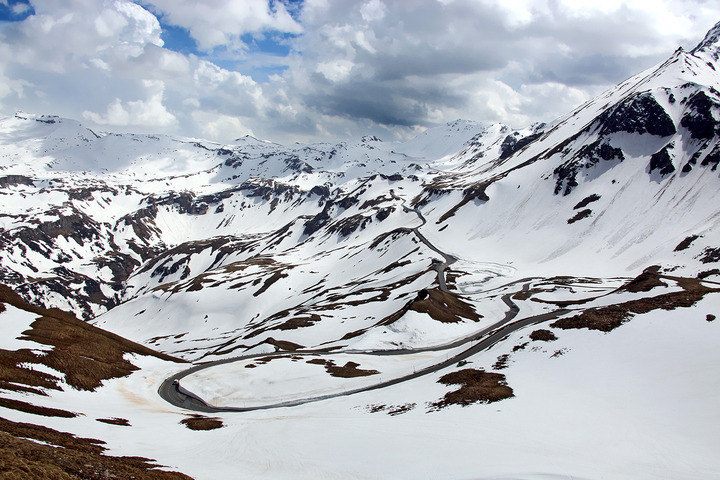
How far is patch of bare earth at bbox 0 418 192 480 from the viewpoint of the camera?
41.8 ft

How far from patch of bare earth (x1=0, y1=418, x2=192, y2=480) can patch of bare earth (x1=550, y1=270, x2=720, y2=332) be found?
4350cm

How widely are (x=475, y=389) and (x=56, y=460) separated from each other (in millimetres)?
30039

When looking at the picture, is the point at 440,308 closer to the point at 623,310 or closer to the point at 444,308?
the point at 444,308

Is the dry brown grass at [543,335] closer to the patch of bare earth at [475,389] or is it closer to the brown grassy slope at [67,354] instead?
the patch of bare earth at [475,389]

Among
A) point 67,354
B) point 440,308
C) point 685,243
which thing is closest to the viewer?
point 67,354

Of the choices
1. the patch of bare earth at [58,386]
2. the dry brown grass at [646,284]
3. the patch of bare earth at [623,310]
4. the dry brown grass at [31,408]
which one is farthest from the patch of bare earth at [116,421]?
the dry brown grass at [646,284]

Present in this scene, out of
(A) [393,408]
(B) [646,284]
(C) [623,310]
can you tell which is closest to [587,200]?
(B) [646,284]

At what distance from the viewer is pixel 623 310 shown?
46.0 m

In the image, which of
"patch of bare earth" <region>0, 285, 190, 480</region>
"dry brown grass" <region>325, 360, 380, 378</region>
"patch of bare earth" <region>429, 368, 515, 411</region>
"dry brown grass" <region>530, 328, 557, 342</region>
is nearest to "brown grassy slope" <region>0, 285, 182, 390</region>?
"patch of bare earth" <region>0, 285, 190, 480</region>

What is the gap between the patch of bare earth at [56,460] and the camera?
41.8 feet

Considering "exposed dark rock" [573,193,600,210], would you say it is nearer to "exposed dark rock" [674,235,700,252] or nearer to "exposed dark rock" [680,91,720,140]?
"exposed dark rock" [680,91,720,140]

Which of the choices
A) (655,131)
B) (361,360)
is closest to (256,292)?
(361,360)

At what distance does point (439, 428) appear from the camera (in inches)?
1091

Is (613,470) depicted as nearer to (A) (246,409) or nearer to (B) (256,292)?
(A) (246,409)
